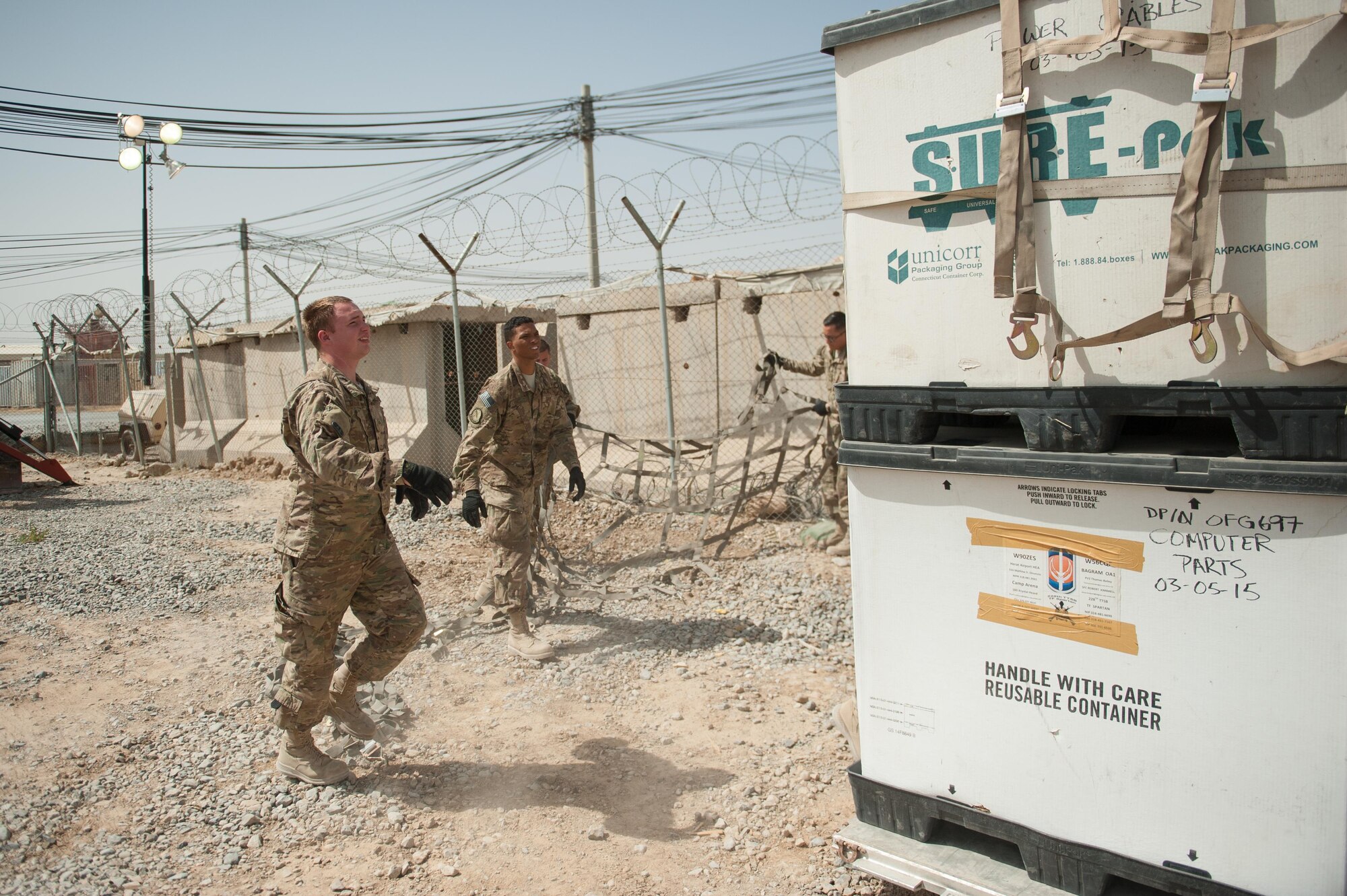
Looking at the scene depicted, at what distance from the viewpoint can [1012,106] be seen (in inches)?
73.6

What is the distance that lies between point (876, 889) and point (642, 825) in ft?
2.61

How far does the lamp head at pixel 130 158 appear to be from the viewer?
16234mm

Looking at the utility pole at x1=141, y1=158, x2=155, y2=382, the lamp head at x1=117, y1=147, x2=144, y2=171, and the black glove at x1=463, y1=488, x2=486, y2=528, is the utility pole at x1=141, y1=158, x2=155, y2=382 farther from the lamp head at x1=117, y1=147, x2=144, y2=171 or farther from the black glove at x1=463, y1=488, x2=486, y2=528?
the black glove at x1=463, y1=488, x2=486, y2=528

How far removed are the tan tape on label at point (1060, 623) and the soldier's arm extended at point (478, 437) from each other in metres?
3.02

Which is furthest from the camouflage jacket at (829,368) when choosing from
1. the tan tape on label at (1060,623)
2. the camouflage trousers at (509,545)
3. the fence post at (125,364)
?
the fence post at (125,364)

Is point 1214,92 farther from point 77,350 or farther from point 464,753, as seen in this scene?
point 77,350

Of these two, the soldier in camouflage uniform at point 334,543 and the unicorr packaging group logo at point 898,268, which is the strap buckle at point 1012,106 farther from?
the soldier in camouflage uniform at point 334,543

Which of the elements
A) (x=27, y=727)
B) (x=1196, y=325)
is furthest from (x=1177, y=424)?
(x=27, y=727)

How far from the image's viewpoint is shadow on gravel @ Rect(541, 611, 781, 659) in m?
4.64

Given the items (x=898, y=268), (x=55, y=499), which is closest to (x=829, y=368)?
(x=898, y=268)

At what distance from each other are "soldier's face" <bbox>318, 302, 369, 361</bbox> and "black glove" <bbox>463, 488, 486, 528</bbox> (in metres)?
1.21

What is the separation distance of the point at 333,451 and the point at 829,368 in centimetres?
421

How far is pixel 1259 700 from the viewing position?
1741 millimetres

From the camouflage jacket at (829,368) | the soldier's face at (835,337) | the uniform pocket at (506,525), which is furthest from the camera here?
the camouflage jacket at (829,368)
